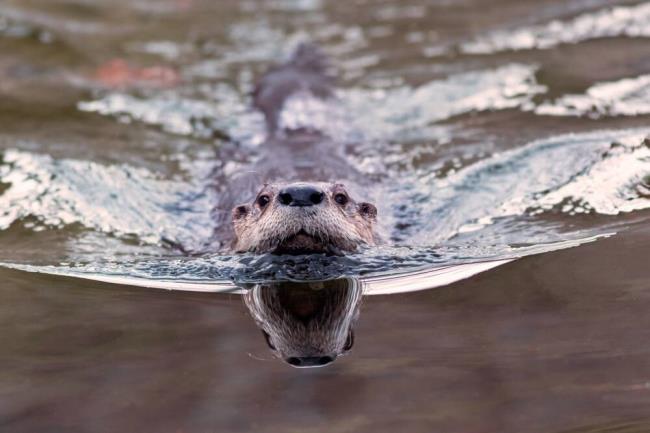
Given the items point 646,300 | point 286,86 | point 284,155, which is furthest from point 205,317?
point 286,86

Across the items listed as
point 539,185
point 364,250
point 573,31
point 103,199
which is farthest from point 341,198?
point 573,31

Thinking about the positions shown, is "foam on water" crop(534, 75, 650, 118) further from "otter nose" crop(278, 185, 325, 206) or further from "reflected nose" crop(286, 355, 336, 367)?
"reflected nose" crop(286, 355, 336, 367)

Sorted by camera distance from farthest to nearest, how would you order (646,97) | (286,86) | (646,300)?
(286,86) → (646,97) → (646,300)

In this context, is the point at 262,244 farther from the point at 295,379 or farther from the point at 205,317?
the point at 295,379

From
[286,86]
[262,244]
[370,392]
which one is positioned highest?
[286,86]

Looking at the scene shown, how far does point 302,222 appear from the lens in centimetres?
359

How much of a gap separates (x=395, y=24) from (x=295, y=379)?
20.0 feet

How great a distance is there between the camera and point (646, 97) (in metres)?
5.99

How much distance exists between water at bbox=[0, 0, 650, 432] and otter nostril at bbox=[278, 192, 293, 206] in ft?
0.79

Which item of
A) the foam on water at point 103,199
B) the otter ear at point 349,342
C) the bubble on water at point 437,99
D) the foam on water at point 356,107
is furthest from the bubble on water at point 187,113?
the otter ear at point 349,342

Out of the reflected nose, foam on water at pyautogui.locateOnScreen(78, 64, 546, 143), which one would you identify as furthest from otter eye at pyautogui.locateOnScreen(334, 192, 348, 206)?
foam on water at pyautogui.locateOnScreen(78, 64, 546, 143)

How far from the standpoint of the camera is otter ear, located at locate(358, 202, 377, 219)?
4.11 m

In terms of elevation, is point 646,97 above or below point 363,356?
above

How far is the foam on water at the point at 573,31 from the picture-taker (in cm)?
747
